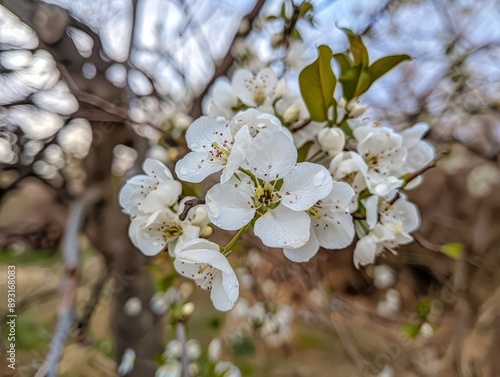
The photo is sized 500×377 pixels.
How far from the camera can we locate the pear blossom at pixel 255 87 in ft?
1.98

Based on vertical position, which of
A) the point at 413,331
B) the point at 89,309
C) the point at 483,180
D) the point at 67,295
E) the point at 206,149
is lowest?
the point at 89,309

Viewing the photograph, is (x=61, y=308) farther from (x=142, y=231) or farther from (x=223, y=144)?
(x=223, y=144)

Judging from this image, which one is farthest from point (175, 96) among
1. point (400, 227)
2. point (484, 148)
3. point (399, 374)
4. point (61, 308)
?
point (399, 374)

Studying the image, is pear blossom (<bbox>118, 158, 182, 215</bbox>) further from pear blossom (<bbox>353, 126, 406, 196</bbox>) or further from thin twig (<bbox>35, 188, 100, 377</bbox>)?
thin twig (<bbox>35, 188, 100, 377</bbox>)

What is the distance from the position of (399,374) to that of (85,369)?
155cm

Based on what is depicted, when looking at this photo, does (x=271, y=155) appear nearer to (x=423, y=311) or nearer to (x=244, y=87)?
(x=244, y=87)

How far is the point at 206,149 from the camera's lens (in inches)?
18.1

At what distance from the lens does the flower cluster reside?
397mm

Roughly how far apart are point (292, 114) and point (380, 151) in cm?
13

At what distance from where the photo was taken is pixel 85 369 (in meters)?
1.12

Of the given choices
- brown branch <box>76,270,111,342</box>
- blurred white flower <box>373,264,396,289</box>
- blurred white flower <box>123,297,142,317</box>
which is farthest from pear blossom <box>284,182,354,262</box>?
Answer: blurred white flower <box>373,264,396,289</box>

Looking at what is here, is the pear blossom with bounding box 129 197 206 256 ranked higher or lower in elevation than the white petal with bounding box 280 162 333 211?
lower

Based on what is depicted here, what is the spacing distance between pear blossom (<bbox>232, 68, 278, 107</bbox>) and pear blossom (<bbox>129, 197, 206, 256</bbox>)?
213mm

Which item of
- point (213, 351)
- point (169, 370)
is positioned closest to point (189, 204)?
point (169, 370)
